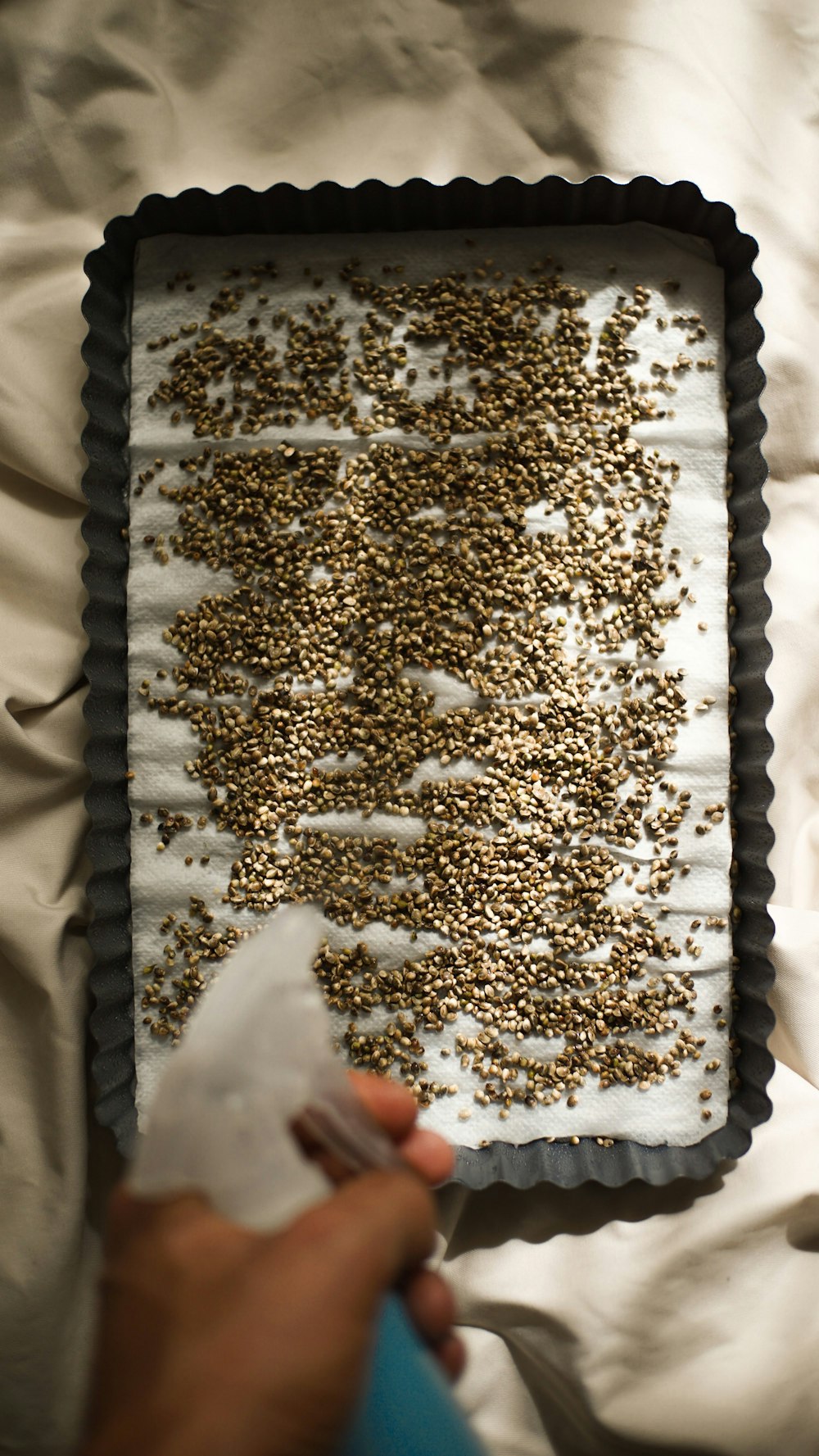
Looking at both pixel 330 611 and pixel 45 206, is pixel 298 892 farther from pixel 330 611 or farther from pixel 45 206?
pixel 45 206

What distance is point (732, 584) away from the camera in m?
1.15

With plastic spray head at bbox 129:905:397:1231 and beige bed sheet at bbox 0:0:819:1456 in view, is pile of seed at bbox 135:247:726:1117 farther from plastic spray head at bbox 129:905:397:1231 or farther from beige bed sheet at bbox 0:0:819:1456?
plastic spray head at bbox 129:905:397:1231

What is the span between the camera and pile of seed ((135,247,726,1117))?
114 centimetres

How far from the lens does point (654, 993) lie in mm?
1143

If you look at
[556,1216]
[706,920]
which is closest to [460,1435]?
[556,1216]

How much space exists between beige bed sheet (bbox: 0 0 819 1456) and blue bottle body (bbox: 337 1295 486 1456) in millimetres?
479

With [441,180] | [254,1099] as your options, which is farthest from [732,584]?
[254,1099]

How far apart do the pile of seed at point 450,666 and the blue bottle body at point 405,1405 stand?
0.46 meters

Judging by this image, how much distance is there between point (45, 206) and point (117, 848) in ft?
2.57

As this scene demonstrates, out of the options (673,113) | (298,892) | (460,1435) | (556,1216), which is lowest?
(556,1216)

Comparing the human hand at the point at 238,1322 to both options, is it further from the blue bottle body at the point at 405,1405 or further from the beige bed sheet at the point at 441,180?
the beige bed sheet at the point at 441,180

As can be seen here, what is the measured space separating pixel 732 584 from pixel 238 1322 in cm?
91

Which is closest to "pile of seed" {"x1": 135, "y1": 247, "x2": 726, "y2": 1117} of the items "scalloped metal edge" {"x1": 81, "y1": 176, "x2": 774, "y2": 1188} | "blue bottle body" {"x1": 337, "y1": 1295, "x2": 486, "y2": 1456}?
"scalloped metal edge" {"x1": 81, "y1": 176, "x2": 774, "y2": 1188}

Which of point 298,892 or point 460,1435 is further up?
point 298,892
